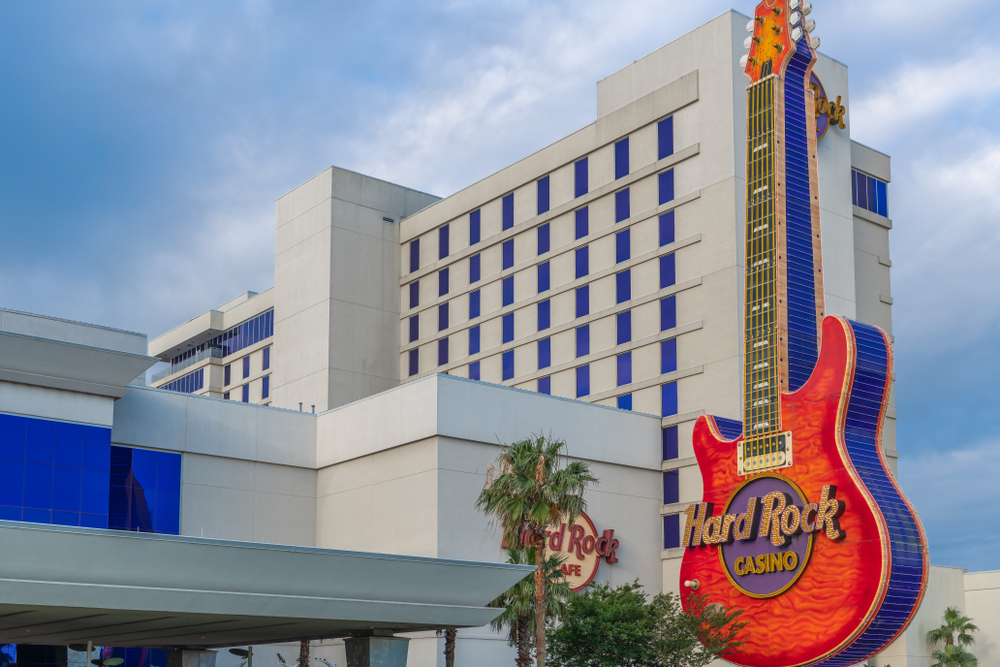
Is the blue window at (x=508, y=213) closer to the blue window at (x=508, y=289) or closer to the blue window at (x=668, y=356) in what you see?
the blue window at (x=508, y=289)

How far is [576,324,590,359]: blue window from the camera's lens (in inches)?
2768

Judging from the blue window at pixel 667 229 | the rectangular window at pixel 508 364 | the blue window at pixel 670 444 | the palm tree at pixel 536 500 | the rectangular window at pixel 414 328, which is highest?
the blue window at pixel 667 229

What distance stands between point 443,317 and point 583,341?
13.9 m

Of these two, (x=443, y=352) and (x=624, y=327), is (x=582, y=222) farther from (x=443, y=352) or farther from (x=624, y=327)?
(x=443, y=352)

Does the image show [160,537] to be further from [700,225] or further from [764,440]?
[700,225]

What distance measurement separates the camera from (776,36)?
57.6 meters

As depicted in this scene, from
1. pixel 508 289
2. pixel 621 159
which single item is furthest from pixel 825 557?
pixel 508 289

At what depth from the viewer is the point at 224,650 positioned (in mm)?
58625

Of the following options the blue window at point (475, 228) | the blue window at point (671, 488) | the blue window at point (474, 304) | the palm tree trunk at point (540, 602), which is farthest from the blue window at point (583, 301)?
the palm tree trunk at point (540, 602)

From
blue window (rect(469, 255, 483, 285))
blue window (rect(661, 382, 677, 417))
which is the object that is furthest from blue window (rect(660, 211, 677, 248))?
blue window (rect(469, 255, 483, 285))

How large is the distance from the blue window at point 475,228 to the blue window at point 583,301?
34.1ft

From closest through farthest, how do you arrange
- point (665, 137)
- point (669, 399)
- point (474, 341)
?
point (669, 399), point (665, 137), point (474, 341)

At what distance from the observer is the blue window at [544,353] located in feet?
238

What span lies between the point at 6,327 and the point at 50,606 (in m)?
A: 26.9
